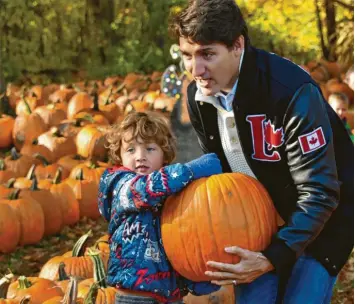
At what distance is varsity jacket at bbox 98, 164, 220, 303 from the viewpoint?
107 inches

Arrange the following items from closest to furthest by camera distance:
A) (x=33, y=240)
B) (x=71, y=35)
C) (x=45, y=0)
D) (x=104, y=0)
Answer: (x=33, y=240), (x=45, y=0), (x=71, y=35), (x=104, y=0)

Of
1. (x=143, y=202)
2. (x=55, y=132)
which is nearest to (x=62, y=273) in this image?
(x=143, y=202)

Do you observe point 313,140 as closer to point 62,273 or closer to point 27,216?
point 62,273

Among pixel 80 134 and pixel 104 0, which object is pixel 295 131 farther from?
pixel 104 0

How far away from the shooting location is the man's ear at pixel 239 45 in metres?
2.60

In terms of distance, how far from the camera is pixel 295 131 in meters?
2.55

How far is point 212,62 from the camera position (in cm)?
254

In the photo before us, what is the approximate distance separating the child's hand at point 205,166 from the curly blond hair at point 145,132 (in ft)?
0.73

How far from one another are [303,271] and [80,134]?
220 inches

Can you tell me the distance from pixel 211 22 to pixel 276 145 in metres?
0.50

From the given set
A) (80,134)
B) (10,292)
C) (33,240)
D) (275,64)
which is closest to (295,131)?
(275,64)

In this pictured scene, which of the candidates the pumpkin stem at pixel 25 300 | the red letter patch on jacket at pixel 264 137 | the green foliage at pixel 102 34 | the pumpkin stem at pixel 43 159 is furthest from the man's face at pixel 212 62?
the green foliage at pixel 102 34

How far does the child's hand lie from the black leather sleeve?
30cm

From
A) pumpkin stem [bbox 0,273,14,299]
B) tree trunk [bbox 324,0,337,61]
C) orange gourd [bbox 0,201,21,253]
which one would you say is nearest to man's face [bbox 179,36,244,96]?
pumpkin stem [bbox 0,273,14,299]
